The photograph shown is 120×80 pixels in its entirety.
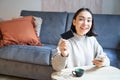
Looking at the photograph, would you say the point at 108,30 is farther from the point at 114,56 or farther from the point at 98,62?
the point at 98,62

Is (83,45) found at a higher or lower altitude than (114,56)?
higher

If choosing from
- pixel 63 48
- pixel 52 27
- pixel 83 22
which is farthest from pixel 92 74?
pixel 52 27

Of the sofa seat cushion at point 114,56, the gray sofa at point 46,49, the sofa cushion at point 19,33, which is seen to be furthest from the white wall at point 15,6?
the sofa seat cushion at point 114,56

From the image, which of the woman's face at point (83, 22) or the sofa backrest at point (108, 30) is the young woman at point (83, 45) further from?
the sofa backrest at point (108, 30)

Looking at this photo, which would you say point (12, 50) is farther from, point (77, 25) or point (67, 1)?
point (67, 1)

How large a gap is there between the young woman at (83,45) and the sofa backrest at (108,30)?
1.11 metres

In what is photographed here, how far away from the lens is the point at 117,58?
2346mm

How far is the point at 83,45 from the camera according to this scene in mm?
1619

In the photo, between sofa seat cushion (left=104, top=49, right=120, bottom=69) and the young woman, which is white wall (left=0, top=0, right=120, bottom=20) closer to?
sofa seat cushion (left=104, top=49, right=120, bottom=69)

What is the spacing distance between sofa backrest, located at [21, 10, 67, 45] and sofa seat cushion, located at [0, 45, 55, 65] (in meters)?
0.48

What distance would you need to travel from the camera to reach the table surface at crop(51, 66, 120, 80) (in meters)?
1.35

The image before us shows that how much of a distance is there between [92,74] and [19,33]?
1533mm

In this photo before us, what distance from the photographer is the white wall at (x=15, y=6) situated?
3.73 metres

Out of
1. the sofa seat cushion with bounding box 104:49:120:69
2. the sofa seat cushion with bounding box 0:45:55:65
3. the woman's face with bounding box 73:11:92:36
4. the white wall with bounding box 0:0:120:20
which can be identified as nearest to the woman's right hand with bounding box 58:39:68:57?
the woman's face with bounding box 73:11:92:36
